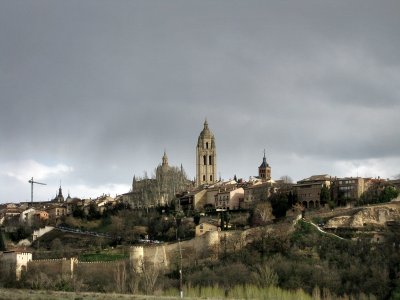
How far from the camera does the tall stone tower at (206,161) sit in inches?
3765

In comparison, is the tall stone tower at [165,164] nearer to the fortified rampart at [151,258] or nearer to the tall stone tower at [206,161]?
the tall stone tower at [206,161]

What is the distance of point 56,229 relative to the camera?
68375mm

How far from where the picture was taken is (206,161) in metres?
96.1

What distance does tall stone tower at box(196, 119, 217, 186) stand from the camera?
9562 centimetres

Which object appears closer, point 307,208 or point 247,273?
point 247,273

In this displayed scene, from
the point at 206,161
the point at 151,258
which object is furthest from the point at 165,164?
the point at 151,258

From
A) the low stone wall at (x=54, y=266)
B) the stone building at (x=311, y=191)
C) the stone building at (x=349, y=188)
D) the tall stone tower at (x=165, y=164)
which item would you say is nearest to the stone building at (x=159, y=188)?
the tall stone tower at (x=165, y=164)

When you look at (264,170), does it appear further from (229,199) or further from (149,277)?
(149,277)

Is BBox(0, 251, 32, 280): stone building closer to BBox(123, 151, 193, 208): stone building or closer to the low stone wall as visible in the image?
the low stone wall

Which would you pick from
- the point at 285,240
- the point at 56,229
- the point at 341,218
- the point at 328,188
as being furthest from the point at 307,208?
the point at 56,229

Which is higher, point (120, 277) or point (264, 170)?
point (264, 170)

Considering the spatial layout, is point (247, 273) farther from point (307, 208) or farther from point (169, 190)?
point (169, 190)

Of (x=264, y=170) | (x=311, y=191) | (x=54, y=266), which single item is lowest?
(x=54, y=266)

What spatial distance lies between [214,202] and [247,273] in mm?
27903
